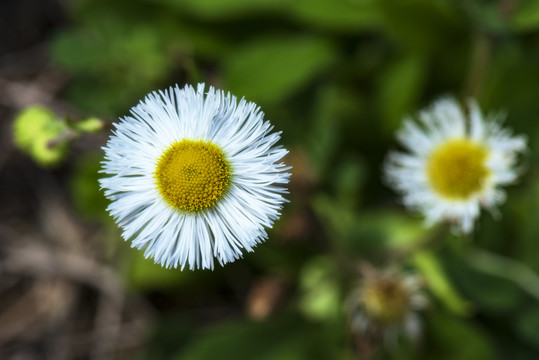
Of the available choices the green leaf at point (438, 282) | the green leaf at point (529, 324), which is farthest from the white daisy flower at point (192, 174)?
the green leaf at point (529, 324)

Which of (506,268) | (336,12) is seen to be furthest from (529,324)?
(336,12)

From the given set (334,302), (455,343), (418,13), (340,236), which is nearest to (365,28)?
(418,13)

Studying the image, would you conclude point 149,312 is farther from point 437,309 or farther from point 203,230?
point 203,230

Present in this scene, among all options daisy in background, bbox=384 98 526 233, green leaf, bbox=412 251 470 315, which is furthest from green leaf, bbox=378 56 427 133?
green leaf, bbox=412 251 470 315

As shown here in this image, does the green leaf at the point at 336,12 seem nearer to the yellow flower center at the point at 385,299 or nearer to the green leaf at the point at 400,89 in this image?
the green leaf at the point at 400,89

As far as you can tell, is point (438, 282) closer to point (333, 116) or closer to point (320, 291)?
point (320, 291)

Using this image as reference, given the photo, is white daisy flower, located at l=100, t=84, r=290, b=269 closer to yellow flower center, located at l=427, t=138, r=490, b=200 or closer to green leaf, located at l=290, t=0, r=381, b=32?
yellow flower center, located at l=427, t=138, r=490, b=200
